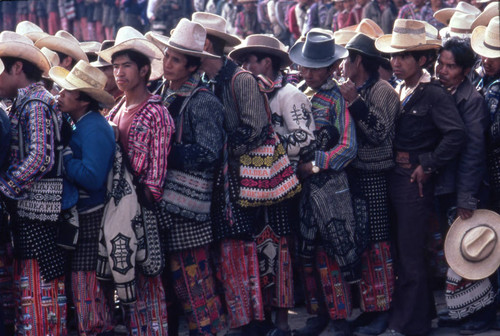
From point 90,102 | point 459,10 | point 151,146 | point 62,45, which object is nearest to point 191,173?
point 151,146

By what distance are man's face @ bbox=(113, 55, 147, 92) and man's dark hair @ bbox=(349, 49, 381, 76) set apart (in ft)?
5.37

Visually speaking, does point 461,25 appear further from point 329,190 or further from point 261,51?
point 329,190

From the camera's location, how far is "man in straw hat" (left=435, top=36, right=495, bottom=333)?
5.80 metres

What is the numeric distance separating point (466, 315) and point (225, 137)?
87.3 inches

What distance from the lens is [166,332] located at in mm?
5547

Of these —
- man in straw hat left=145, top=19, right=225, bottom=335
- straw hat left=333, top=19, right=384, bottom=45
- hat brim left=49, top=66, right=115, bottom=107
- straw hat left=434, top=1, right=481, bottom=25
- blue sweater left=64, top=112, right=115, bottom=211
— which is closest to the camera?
blue sweater left=64, top=112, right=115, bottom=211

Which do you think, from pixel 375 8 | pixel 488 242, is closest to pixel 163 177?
pixel 488 242

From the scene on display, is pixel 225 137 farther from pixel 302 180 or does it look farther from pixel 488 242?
pixel 488 242

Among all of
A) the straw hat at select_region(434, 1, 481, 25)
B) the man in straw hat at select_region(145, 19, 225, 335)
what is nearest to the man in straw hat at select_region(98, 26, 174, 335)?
the man in straw hat at select_region(145, 19, 225, 335)

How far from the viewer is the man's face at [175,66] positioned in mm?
5641

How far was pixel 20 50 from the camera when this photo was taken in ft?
17.5

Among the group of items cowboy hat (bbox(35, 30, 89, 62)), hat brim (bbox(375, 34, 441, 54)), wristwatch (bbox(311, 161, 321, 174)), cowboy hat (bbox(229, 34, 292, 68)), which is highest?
cowboy hat (bbox(35, 30, 89, 62))

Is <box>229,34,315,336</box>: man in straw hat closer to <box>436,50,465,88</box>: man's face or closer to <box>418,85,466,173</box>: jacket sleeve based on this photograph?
<box>418,85,466,173</box>: jacket sleeve

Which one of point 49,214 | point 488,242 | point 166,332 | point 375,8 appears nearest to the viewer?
point 49,214
